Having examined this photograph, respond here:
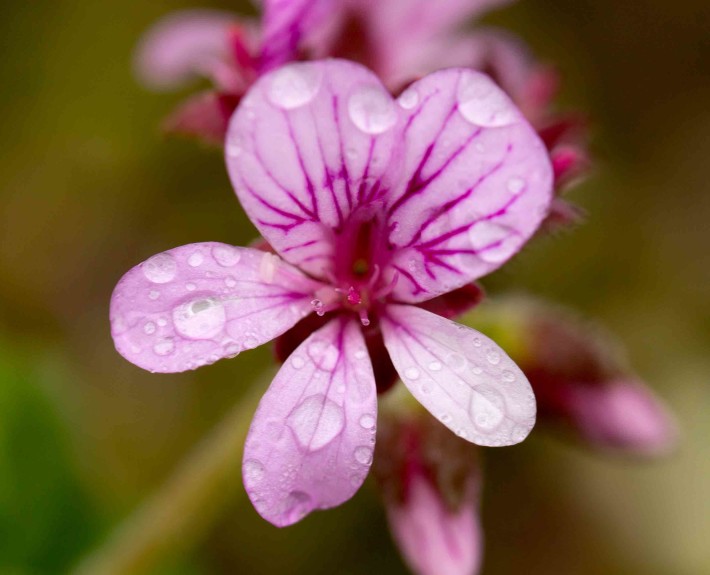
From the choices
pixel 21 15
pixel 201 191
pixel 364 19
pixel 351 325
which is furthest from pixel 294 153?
pixel 21 15

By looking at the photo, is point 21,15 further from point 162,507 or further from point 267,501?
point 267,501

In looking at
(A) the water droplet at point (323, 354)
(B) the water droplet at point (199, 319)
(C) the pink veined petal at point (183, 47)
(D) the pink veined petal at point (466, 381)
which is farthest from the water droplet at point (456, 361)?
(C) the pink veined petal at point (183, 47)

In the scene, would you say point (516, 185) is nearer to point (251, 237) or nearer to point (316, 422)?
point (316, 422)

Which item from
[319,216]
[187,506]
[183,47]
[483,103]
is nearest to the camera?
[483,103]

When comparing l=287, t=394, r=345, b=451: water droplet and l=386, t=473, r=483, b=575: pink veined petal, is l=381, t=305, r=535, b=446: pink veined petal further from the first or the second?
l=386, t=473, r=483, b=575: pink veined petal

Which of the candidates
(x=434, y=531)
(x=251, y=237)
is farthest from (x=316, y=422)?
(x=251, y=237)

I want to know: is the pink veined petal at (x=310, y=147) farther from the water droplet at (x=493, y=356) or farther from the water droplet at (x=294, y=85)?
the water droplet at (x=493, y=356)
